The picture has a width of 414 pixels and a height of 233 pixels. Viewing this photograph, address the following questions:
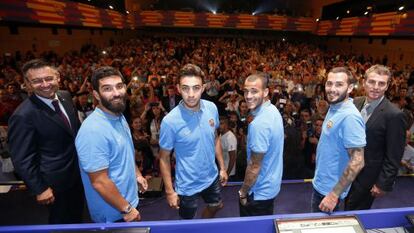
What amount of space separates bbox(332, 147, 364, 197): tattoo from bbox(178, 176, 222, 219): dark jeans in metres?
1.08

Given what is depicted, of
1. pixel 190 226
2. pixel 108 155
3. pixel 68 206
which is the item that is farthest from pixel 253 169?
pixel 68 206

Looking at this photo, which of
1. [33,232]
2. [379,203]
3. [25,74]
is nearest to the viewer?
[33,232]

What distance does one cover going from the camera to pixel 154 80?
6359mm

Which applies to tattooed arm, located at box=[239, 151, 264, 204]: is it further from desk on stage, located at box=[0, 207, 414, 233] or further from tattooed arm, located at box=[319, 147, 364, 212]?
desk on stage, located at box=[0, 207, 414, 233]

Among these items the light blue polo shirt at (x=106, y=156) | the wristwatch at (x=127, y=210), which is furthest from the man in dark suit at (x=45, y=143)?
the wristwatch at (x=127, y=210)

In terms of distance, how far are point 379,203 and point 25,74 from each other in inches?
172

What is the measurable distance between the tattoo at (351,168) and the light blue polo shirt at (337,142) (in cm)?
5

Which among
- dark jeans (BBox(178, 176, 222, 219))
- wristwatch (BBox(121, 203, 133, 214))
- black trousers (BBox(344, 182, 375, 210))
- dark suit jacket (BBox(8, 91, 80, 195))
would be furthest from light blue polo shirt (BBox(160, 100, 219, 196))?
black trousers (BBox(344, 182, 375, 210))

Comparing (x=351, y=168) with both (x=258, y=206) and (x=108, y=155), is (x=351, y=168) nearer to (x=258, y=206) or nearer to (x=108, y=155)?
(x=258, y=206)

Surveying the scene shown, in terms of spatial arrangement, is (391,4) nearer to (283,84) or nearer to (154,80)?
(283,84)

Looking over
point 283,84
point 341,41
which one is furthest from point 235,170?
point 341,41

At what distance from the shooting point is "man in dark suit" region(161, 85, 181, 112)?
5.69m

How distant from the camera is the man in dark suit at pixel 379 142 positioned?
2.33 meters

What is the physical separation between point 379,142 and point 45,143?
292cm
